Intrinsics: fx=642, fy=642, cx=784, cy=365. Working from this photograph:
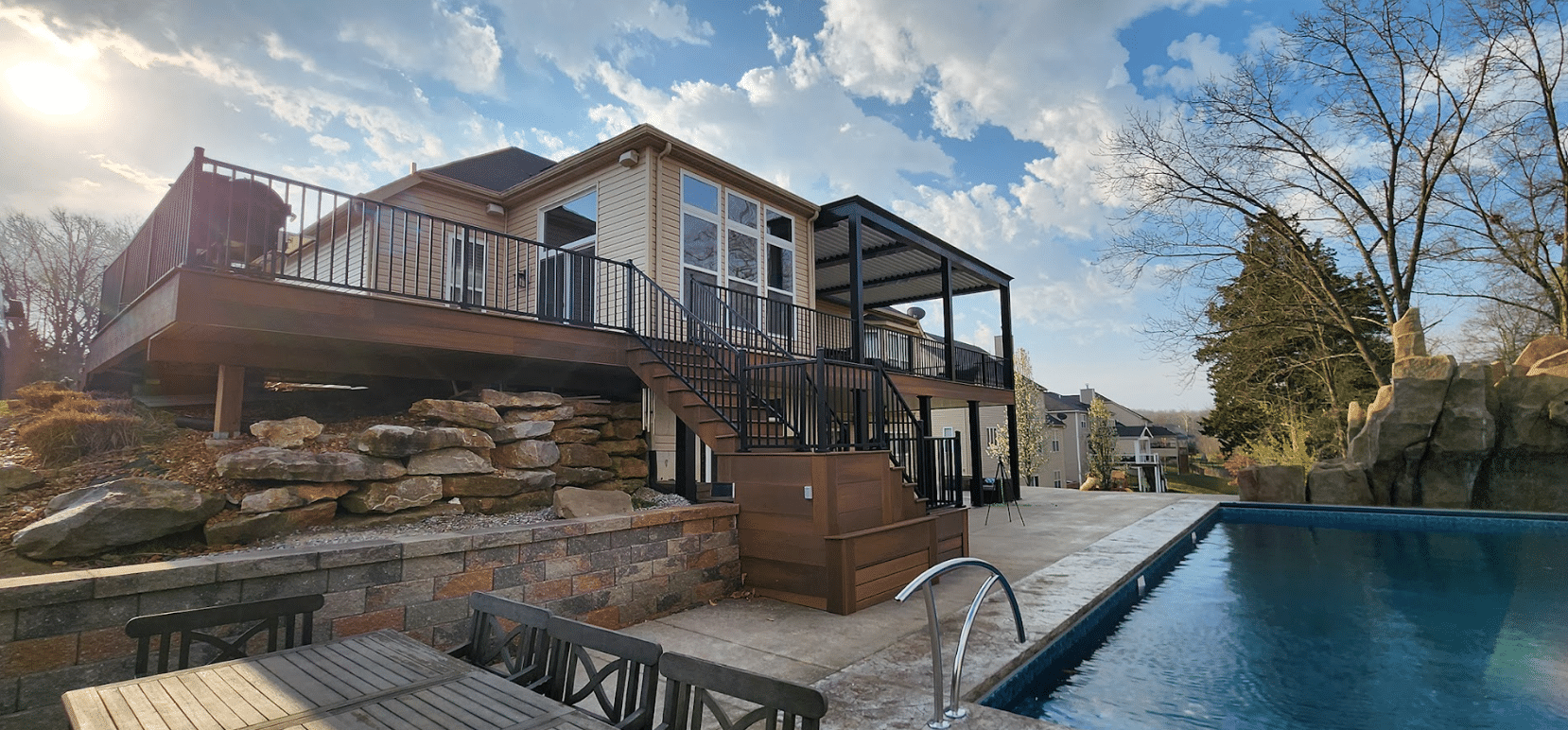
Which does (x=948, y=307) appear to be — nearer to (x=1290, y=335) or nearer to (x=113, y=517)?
(x=1290, y=335)

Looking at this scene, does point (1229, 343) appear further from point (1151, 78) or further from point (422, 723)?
point (422, 723)

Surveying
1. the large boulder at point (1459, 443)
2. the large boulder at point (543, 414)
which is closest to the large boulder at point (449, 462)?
the large boulder at point (543, 414)

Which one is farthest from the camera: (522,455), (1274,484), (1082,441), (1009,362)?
(1082,441)

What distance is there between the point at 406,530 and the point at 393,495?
0.34m

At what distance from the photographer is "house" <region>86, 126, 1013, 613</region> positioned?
4793 millimetres

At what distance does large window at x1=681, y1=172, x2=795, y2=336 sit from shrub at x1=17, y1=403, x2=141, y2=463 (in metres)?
5.40

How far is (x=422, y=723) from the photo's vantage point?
6.18 ft

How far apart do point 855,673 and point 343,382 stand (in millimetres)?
6626

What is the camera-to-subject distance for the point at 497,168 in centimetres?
1241

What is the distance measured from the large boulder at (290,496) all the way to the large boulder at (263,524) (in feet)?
0.14

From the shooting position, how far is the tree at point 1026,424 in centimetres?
1767

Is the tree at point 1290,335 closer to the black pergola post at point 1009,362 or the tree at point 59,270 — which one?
the black pergola post at point 1009,362

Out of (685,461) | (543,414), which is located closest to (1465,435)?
(685,461)

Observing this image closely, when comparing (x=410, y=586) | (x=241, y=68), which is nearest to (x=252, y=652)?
(x=410, y=586)
